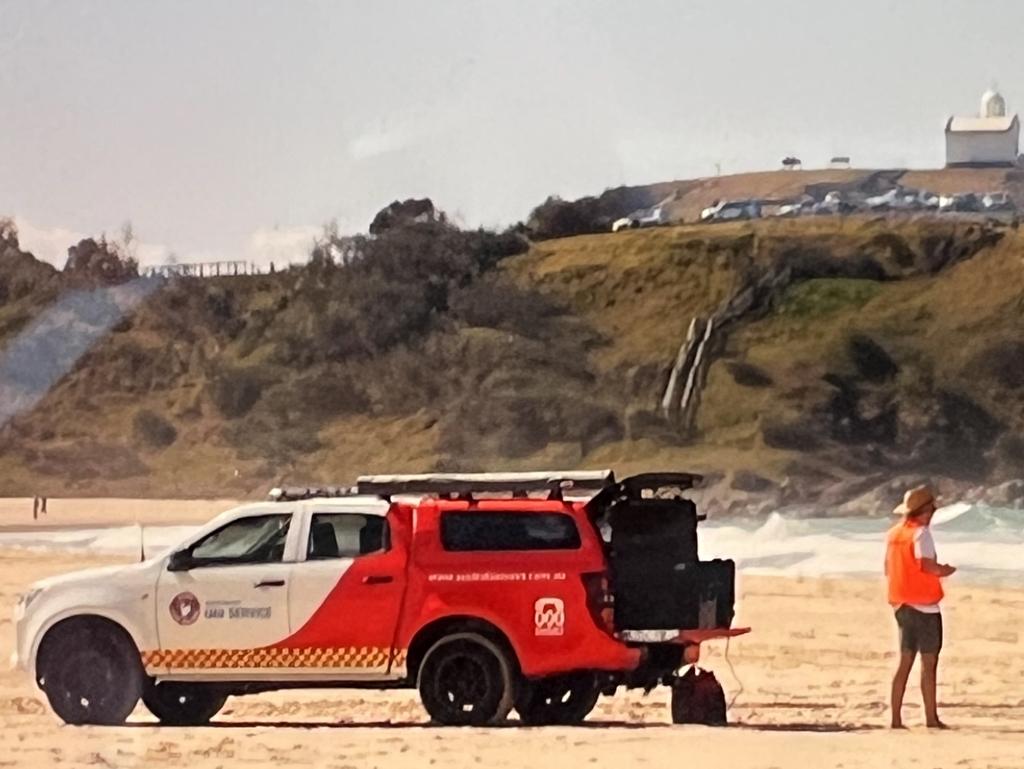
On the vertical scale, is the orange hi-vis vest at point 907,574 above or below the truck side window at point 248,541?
below

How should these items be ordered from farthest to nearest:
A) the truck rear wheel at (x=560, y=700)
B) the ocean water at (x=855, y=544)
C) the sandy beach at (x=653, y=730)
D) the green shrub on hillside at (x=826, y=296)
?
1. the green shrub on hillside at (x=826, y=296)
2. the ocean water at (x=855, y=544)
3. the truck rear wheel at (x=560, y=700)
4. the sandy beach at (x=653, y=730)

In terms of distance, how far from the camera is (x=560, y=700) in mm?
12648

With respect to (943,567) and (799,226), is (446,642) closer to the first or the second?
(943,567)

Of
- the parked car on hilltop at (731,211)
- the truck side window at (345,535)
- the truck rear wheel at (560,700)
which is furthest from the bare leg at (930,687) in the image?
the parked car on hilltop at (731,211)

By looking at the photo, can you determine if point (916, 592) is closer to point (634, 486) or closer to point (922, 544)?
point (922, 544)

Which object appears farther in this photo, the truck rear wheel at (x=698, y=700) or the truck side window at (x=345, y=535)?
the truck rear wheel at (x=698, y=700)

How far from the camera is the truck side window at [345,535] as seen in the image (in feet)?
40.0

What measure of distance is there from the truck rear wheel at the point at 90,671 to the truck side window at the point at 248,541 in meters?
0.62

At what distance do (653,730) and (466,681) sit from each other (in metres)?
1.07

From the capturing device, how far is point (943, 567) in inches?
478

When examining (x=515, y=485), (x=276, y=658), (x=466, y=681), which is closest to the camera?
(x=466, y=681)

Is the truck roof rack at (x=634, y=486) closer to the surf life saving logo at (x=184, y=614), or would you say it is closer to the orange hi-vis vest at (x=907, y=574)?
the orange hi-vis vest at (x=907, y=574)

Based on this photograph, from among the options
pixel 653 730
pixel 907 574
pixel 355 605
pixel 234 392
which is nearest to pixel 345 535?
pixel 355 605

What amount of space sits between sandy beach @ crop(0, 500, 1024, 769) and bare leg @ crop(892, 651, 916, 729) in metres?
0.13
